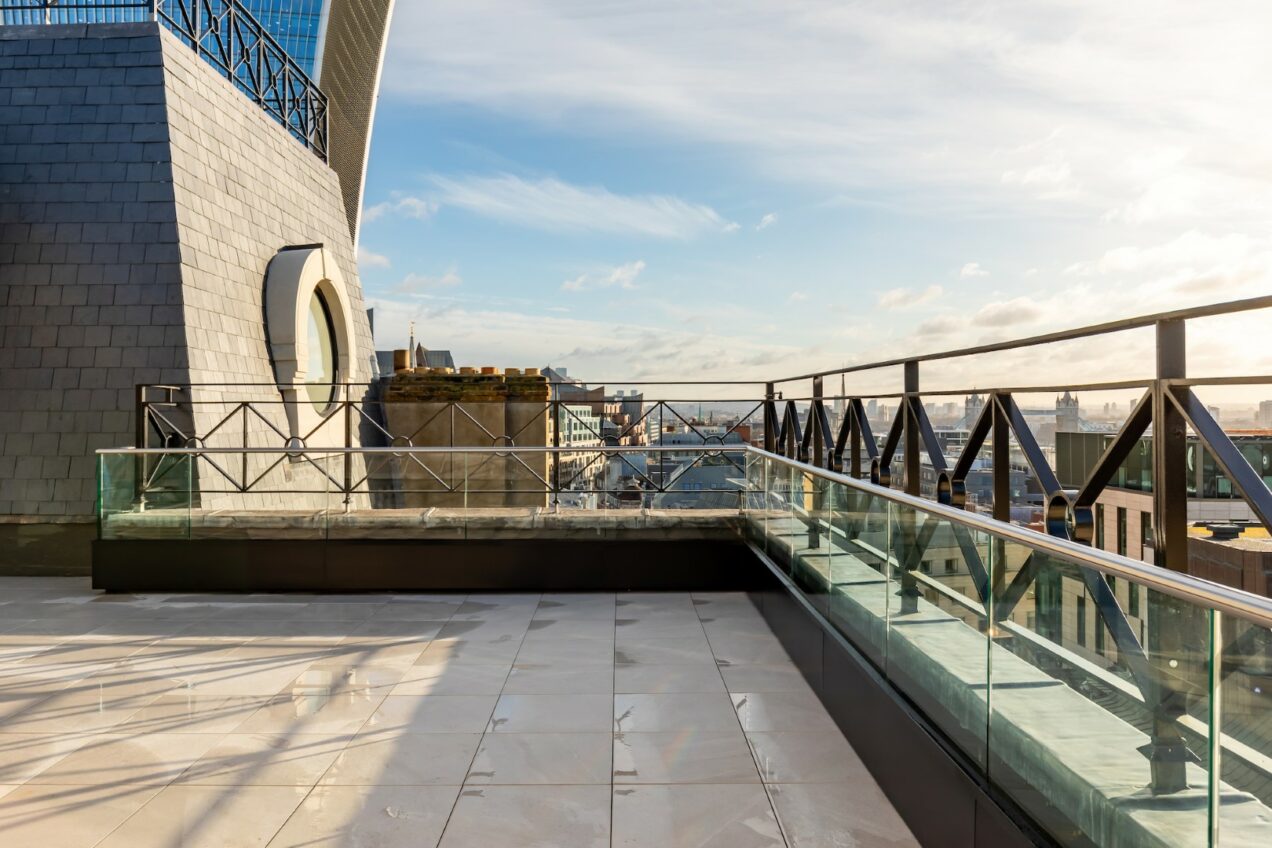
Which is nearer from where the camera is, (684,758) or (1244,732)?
(1244,732)

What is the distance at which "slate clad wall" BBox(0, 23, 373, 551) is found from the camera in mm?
7871

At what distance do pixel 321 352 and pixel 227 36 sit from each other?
167 inches

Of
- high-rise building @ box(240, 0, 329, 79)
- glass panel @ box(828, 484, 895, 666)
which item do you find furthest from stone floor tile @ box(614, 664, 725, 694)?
high-rise building @ box(240, 0, 329, 79)

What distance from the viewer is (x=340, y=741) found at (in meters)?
3.44

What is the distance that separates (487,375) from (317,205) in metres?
4.83

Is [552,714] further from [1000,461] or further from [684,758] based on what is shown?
[1000,461]

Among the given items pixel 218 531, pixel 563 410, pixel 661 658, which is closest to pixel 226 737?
pixel 661 658

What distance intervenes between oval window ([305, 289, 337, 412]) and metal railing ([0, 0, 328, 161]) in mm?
2916

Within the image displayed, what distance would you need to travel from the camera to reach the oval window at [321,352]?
10.7m

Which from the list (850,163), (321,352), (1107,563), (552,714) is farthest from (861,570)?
(321,352)

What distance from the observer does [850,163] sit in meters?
9.83

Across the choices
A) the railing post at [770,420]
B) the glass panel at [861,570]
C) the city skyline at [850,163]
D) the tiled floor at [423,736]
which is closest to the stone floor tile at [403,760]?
the tiled floor at [423,736]

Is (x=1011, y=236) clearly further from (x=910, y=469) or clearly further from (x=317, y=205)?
(x=317, y=205)

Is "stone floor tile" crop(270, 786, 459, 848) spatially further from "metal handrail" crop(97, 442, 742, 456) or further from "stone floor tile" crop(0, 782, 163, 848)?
"metal handrail" crop(97, 442, 742, 456)
